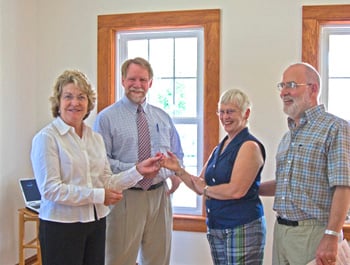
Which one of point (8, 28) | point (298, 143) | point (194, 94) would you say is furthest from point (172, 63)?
point (298, 143)

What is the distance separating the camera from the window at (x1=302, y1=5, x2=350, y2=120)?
3371 millimetres

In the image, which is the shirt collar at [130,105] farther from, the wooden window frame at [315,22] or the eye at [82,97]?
the wooden window frame at [315,22]

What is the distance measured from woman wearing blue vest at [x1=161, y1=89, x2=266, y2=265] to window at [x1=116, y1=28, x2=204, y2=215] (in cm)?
150

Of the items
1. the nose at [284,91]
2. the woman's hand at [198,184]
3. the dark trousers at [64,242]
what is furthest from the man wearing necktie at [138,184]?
the nose at [284,91]

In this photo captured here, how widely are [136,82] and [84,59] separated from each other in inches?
54.4

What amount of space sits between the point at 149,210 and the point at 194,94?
144 centimetres

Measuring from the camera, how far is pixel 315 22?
336 cm

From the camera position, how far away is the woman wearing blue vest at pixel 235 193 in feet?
6.84

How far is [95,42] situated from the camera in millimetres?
3803

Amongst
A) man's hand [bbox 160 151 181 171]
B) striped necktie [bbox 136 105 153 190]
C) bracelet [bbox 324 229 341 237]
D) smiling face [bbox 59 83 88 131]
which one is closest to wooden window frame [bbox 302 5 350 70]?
striped necktie [bbox 136 105 153 190]

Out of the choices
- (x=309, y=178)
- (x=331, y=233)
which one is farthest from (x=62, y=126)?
(x=331, y=233)

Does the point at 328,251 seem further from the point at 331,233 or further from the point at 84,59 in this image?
the point at 84,59

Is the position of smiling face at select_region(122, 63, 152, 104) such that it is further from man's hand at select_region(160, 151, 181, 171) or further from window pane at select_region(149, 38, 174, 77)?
window pane at select_region(149, 38, 174, 77)

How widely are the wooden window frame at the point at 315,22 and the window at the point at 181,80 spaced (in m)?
0.89
